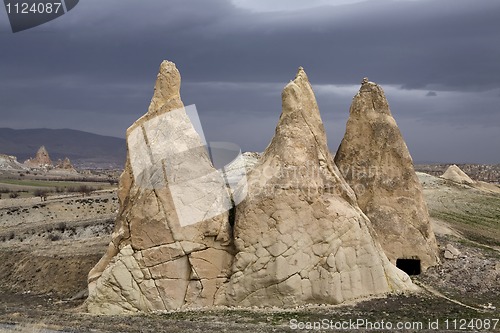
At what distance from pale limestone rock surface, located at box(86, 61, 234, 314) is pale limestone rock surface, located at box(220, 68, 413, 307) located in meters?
0.80

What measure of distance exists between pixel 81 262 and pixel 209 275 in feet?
30.4

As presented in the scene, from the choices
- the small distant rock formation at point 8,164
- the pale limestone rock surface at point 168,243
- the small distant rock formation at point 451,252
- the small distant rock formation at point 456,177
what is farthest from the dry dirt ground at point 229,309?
the small distant rock formation at point 8,164

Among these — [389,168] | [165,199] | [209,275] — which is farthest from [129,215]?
[389,168]

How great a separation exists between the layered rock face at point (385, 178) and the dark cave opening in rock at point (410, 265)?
35 centimetres

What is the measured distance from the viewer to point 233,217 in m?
23.1

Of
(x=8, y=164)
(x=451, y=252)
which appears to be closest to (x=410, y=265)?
(x=451, y=252)

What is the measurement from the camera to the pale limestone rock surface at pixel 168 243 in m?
21.8

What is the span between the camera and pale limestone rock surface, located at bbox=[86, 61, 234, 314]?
71.6 ft

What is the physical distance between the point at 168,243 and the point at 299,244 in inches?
172

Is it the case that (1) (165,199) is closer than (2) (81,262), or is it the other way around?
(1) (165,199)

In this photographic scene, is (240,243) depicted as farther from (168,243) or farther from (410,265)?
(410,265)

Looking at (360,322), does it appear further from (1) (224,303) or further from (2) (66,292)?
(2) (66,292)

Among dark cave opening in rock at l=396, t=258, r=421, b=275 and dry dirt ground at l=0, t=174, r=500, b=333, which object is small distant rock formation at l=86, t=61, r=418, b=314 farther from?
dark cave opening in rock at l=396, t=258, r=421, b=275

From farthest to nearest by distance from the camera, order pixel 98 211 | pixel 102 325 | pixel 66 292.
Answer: pixel 98 211 < pixel 66 292 < pixel 102 325
